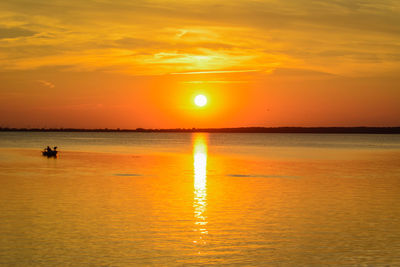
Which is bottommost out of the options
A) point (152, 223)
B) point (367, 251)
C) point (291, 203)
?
point (367, 251)

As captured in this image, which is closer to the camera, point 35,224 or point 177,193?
point 35,224

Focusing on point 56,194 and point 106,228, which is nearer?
point 106,228

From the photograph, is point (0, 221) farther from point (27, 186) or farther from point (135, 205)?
point (27, 186)

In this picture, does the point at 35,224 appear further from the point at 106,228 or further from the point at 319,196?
the point at 319,196

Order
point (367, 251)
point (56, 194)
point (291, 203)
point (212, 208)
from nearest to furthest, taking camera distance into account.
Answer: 1. point (367, 251)
2. point (212, 208)
3. point (291, 203)
4. point (56, 194)

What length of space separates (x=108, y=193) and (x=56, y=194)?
292 cm

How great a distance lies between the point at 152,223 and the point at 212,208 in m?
4.77

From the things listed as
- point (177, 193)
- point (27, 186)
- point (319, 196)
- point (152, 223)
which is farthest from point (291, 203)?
point (27, 186)

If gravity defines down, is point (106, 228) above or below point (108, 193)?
below

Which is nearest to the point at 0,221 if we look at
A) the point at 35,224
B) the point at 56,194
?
the point at 35,224

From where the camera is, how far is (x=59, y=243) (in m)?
17.4

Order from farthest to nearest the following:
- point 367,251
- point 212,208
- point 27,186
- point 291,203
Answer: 1. point 27,186
2. point 291,203
3. point 212,208
4. point 367,251

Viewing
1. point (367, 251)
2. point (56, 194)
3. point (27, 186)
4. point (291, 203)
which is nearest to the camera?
point (367, 251)

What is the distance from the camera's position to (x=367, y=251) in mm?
16719
